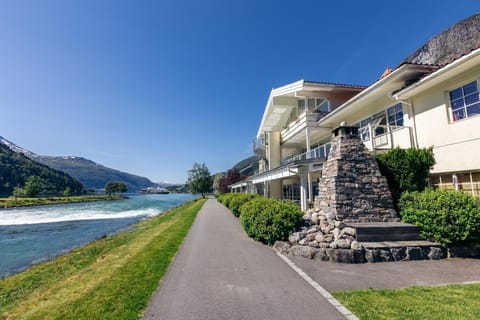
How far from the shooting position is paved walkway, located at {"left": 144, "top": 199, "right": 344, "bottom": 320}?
136 inches

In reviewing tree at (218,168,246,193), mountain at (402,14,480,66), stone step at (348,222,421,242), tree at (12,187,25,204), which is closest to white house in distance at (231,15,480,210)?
stone step at (348,222,421,242)

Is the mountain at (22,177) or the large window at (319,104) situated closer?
the large window at (319,104)

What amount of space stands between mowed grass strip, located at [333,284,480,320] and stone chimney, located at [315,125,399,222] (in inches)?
136

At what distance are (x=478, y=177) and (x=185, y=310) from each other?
974 cm

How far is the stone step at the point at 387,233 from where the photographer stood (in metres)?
6.57

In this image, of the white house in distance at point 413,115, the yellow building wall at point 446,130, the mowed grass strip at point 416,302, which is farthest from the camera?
the white house in distance at point 413,115

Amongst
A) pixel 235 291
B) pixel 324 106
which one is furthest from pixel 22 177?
pixel 235 291

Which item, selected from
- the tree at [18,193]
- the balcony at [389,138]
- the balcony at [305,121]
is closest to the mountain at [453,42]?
the balcony at [305,121]

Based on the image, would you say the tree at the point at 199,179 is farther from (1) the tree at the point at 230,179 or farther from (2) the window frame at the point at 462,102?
(2) the window frame at the point at 462,102

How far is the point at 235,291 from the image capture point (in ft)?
13.9

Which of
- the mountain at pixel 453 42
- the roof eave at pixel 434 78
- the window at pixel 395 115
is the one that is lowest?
the window at pixel 395 115

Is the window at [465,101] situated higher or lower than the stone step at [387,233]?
higher

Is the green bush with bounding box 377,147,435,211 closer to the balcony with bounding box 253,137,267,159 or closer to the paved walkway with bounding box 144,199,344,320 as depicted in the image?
the paved walkway with bounding box 144,199,344,320

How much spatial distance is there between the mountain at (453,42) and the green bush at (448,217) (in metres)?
49.2
